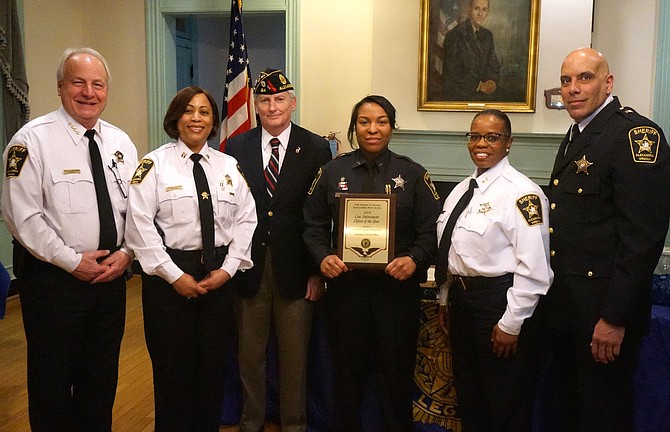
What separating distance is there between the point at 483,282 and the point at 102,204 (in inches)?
53.7

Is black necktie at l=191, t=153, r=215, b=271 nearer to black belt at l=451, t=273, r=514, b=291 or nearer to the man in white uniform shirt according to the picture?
the man in white uniform shirt

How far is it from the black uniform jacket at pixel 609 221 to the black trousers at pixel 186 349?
120 centimetres

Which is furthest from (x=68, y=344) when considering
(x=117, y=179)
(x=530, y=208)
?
(x=530, y=208)

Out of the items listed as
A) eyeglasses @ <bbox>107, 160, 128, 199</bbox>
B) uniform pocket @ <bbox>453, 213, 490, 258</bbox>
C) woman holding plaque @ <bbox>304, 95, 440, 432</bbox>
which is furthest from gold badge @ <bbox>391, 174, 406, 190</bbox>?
eyeglasses @ <bbox>107, 160, 128, 199</bbox>

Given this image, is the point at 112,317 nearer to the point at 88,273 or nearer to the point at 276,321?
the point at 88,273

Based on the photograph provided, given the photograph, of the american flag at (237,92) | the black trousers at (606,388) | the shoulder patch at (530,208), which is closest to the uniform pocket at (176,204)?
the shoulder patch at (530,208)

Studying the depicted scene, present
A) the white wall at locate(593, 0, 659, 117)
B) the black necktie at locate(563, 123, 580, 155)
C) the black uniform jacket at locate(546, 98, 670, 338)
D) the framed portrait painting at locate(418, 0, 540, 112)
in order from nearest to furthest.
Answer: the black uniform jacket at locate(546, 98, 670, 338), the black necktie at locate(563, 123, 580, 155), the white wall at locate(593, 0, 659, 117), the framed portrait painting at locate(418, 0, 540, 112)

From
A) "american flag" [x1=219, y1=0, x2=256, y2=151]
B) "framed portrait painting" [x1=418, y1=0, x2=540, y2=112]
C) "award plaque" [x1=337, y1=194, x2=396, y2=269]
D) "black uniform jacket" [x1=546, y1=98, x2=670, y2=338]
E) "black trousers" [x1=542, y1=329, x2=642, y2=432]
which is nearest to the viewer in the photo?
"black uniform jacket" [x1=546, y1=98, x2=670, y2=338]

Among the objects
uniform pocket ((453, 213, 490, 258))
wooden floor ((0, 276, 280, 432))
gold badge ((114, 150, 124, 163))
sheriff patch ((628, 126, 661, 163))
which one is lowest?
wooden floor ((0, 276, 280, 432))

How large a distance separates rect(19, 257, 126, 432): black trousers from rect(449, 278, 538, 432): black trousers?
1.28m

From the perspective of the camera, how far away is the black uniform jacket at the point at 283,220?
98.1 inches

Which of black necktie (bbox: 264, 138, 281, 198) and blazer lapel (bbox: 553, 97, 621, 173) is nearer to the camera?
blazer lapel (bbox: 553, 97, 621, 173)

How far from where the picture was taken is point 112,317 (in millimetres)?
2215

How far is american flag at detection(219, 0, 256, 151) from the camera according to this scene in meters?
4.36
